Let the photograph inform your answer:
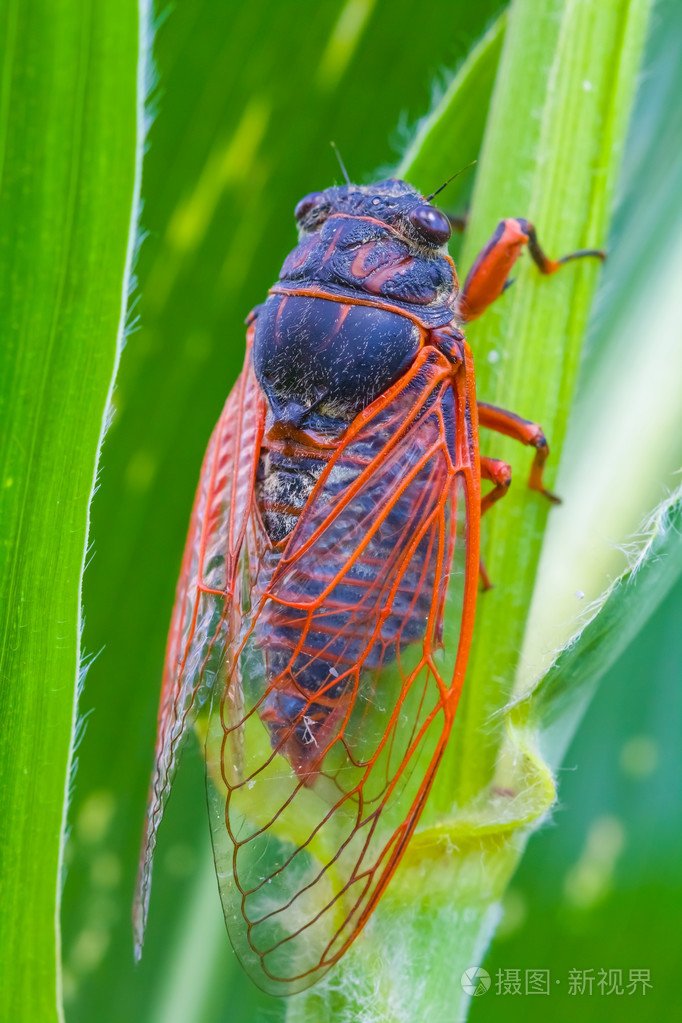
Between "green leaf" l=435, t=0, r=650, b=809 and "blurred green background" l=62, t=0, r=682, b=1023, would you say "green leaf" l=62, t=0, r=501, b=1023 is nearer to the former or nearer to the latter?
"blurred green background" l=62, t=0, r=682, b=1023

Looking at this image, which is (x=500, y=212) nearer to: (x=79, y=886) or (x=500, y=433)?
(x=500, y=433)

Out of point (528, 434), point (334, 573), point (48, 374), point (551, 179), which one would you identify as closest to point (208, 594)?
point (334, 573)

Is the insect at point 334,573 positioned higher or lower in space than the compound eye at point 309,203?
lower

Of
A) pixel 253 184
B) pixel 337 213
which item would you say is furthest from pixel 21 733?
pixel 253 184
